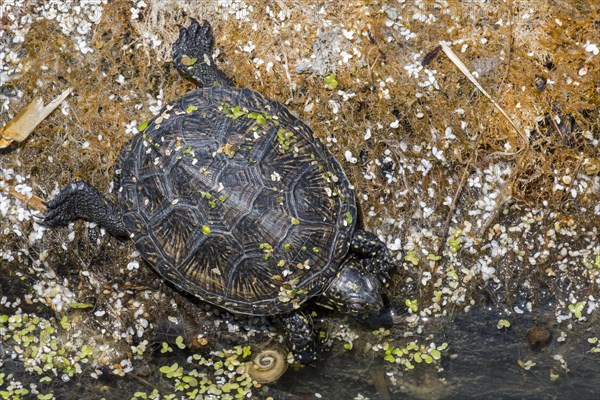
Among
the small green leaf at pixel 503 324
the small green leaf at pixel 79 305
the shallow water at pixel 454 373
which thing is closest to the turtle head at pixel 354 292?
the shallow water at pixel 454 373

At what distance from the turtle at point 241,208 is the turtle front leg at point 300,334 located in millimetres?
12

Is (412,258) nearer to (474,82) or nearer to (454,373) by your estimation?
(454,373)

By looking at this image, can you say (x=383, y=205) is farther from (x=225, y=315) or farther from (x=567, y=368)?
(x=567, y=368)

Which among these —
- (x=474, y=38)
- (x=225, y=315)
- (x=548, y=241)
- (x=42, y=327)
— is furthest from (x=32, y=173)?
(x=548, y=241)

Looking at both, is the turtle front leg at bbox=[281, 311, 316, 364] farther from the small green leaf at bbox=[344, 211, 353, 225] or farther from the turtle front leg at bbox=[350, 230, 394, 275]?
the small green leaf at bbox=[344, 211, 353, 225]

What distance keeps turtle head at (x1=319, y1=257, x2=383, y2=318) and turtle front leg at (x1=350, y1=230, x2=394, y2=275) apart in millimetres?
117

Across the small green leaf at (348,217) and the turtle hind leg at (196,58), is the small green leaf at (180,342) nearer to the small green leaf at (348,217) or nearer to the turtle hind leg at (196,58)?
the small green leaf at (348,217)

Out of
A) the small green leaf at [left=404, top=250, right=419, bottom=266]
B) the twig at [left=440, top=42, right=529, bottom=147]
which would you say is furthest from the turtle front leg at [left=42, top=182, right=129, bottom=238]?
the twig at [left=440, top=42, right=529, bottom=147]

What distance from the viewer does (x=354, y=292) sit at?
446 cm

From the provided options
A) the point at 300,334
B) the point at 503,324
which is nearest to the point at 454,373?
the point at 503,324

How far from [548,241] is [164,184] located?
244 cm

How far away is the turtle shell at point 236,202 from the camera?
13.8 ft

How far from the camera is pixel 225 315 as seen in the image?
15.9ft

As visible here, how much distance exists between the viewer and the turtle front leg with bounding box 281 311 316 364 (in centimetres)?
459
